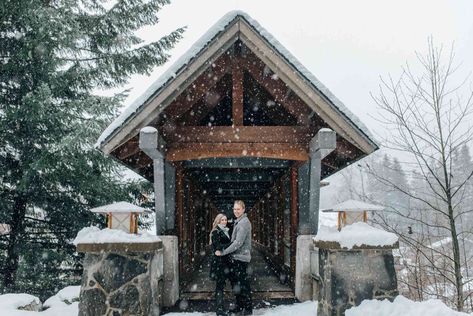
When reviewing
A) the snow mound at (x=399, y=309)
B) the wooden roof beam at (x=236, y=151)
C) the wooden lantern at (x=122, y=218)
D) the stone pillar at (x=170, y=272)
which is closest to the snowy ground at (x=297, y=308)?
the snow mound at (x=399, y=309)

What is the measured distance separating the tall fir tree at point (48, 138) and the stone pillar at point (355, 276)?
7.02 meters

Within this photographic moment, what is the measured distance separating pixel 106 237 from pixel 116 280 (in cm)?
61

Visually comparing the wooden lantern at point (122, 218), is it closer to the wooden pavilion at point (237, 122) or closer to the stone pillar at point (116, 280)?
the stone pillar at point (116, 280)

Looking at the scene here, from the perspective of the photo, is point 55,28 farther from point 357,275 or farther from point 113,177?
point 357,275

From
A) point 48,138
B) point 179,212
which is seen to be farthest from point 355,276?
point 48,138

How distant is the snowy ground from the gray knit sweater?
95 centimetres

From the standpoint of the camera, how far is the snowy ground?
4797 mm

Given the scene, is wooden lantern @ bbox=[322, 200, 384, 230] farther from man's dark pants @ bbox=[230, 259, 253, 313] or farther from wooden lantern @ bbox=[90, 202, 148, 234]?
wooden lantern @ bbox=[90, 202, 148, 234]

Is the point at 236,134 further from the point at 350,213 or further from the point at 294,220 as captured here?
the point at 350,213

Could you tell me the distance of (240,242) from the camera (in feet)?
18.6

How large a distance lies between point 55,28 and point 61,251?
6.49 metres

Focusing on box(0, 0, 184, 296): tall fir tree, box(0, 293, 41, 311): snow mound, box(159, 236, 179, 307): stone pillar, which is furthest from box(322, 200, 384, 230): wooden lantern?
box(0, 0, 184, 296): tall fir tree

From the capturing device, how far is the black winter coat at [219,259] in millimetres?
5809

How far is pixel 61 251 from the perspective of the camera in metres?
11.8
